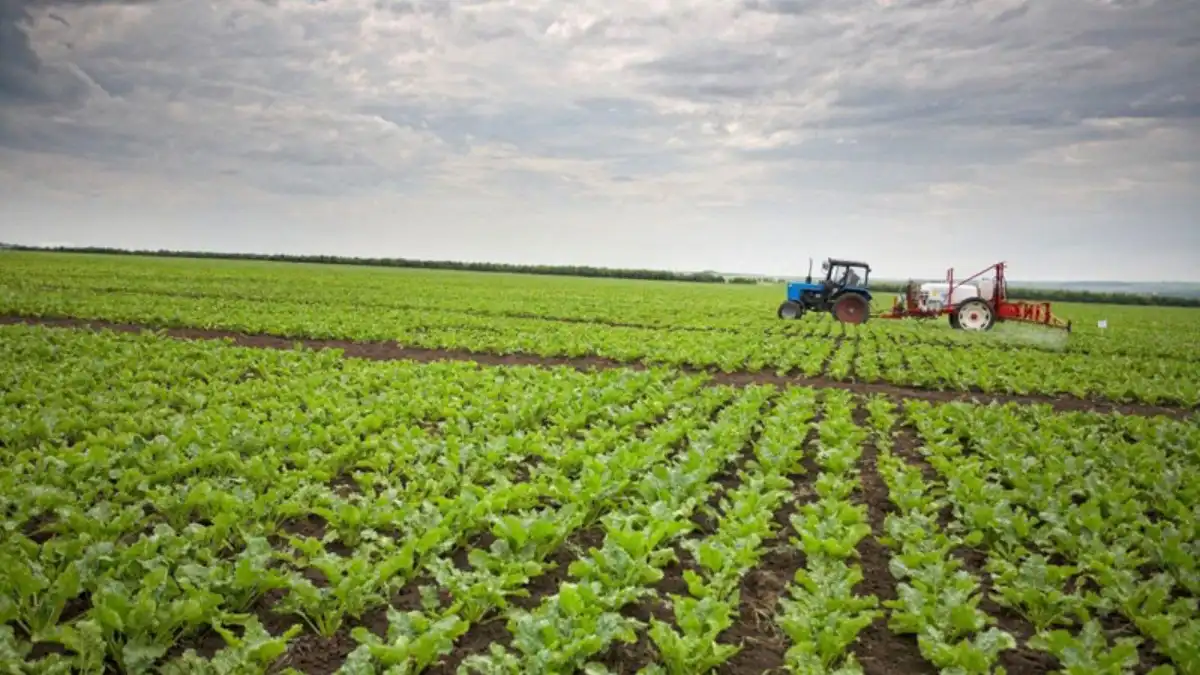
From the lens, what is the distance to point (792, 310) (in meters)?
27.4

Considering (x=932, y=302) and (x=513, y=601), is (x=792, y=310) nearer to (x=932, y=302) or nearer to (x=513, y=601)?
(x=932, y=302)

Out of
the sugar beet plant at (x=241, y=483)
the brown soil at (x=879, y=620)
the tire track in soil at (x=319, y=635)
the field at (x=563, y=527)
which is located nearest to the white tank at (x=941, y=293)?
the field at (x=563, y=527)

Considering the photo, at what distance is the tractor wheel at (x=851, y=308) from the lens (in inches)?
1019

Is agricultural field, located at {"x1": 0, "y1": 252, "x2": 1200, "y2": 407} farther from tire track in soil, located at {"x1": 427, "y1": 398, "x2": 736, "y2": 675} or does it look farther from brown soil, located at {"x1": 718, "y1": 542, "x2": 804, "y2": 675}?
tire track in soil, located at {"x1": 427, "y1": 398, "x2": 736, "y2": 675}

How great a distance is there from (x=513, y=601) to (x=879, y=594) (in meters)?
2.71

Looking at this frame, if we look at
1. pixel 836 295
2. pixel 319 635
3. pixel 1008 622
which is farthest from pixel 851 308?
pixel 319 635

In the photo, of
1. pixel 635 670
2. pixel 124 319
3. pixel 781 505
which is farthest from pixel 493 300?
pixel 635 670

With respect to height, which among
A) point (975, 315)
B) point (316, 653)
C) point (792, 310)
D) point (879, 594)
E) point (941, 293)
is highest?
point (941, 293)

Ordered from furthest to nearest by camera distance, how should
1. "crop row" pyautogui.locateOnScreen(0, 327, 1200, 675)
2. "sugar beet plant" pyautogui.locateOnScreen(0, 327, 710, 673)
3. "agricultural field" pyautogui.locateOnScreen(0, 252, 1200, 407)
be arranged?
"agricultural field" pyautogui.locateOnScreen(0, 252, 1200, 407)
"sugar beet plant" pyautogui.locateOnScreen(0, 327, 710, 673)
"crop row" pyautogui.locateOnScreen(0, 327, 1200, 675)

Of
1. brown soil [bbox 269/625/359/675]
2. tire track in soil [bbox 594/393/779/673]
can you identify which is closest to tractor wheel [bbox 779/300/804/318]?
tire track in soil [bbox 594/393/779/673]

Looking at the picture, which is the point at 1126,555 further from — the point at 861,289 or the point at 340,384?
the point at 861,289

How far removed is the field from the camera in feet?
14.7

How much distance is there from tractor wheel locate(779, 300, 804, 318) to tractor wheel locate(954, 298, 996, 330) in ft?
16.8

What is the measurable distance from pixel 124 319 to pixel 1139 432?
78.4 ft
